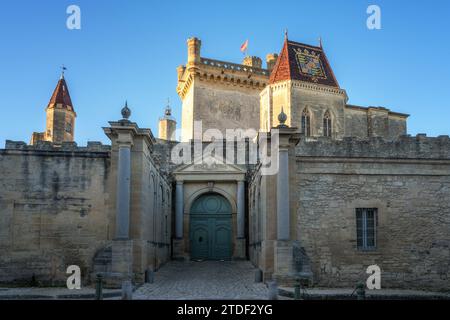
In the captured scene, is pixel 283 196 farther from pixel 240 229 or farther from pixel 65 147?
A: pixel 240 229

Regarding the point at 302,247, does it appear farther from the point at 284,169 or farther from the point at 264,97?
the point at 264,97

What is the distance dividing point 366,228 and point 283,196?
309cm

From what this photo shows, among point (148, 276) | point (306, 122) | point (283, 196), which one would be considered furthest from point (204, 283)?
point (306, 122)

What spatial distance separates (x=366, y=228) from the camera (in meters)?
16.4

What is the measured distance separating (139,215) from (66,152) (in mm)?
2957

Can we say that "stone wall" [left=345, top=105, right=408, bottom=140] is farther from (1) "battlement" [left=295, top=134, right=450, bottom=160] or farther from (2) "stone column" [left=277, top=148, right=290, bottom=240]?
(2) "stone column" [left=277, top=148, right=290, bottom=240]

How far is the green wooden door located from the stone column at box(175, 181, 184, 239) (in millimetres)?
621

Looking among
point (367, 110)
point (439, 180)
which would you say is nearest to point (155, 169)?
point (439, 180)

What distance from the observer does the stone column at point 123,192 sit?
48.4 ft

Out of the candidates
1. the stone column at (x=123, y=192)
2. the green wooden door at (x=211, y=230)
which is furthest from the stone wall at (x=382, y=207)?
the green wooden door at (x=211, y=230)

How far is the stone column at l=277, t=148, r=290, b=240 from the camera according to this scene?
49.9ft

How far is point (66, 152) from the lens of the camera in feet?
51.1

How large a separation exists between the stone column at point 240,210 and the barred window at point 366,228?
907 centimetres

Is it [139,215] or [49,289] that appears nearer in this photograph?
[49,289]
